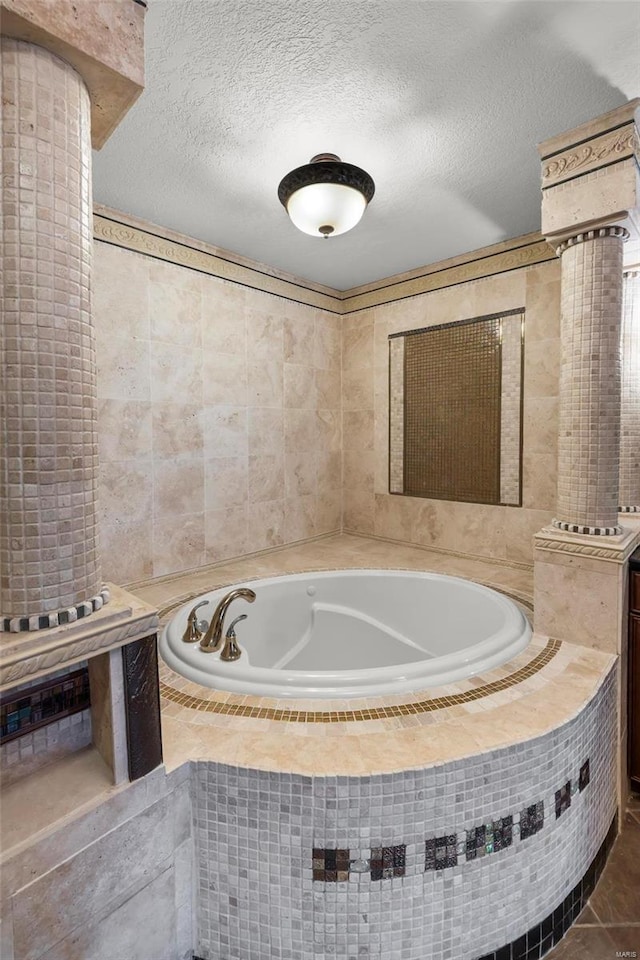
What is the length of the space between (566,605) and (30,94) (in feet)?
7.07

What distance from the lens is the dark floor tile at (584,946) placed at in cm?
126

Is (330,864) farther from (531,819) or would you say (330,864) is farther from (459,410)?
(459,410)

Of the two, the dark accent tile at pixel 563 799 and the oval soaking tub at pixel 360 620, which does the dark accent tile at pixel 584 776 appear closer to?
the dark accent tile at pixel 563 799

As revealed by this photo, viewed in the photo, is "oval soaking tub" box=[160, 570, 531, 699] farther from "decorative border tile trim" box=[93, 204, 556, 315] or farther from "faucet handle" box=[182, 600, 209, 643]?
"decorative border tile trim" box=[93, 204, 556, 315]

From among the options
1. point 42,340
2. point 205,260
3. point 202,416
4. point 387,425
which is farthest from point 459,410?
point 42,340

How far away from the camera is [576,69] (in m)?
1.43

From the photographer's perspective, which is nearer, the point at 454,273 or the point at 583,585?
the point at 583,585

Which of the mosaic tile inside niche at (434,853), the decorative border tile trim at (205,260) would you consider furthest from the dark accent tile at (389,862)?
the decorative border tile trim at (205,260)

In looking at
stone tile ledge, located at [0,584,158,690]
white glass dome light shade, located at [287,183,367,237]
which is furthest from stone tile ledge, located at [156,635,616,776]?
white glass dome light shade, located at [287,183,367,237]

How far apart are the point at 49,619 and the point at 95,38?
1.21 metres

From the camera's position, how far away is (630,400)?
238cm

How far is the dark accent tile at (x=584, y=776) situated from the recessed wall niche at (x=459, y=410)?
163 centimetres

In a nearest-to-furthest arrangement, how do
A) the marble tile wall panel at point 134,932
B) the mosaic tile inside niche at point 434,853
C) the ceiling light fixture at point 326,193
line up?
the marble tile wall panel at point 134,932
the mosaic tile inside niche at point 434,853
the ceiling light fixture at point 326,193

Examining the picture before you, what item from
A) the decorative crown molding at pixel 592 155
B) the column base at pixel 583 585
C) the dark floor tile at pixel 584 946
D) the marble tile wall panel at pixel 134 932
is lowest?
the dark floor tile at pixel 584 946
